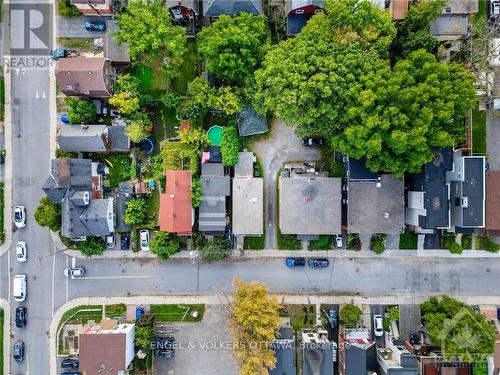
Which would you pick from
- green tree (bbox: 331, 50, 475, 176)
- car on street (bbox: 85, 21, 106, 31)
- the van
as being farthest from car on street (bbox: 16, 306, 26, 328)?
green tree (bbox: 331, 50, 475, 176)

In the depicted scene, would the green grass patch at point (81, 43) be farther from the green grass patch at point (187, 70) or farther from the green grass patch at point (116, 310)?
the green grass patch at point (116, 310)

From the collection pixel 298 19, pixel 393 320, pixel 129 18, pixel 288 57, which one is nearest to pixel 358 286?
pixel 393 320

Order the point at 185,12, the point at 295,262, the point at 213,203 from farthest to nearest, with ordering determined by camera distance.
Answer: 1. the point at 295,262
2. the point at 213,203
3. the point at 185,12

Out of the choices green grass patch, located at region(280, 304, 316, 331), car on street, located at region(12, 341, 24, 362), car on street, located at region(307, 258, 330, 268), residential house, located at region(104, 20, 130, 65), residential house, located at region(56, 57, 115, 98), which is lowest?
car on street, located at region(12, 341, 24, 362)

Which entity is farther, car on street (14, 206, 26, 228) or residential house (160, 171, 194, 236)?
car on street (14, 206, 26, 228)

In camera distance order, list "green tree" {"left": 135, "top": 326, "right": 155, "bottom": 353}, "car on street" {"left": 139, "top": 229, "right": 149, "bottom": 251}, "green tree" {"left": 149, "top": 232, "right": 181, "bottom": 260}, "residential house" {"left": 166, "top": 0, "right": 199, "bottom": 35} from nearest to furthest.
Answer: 1. "residential house" {"left": 166, "top": 0, "right": 199, "bottom": 35}
2. "green tree" {"left": 135, "top": 326, "right": 155, "bottom": 353}
3. "green tree" {"left": 149, "top": 232, "right": 181, "bottom": 260}
4. "car on street" {"left": 139, "top": 229, "right": 149, "bottom": 251}

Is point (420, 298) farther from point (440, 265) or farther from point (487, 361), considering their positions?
point (487, 361)

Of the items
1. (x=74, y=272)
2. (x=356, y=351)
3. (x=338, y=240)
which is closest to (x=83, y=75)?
(x=74, y=272)

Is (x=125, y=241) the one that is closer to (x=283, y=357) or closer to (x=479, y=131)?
(x=283, y=357)

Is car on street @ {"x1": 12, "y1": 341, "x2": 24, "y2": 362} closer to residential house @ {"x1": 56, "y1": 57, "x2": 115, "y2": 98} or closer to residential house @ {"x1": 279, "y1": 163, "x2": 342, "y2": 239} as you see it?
residential house @ {"x1": 56, "y1": 57, "x2": 115, "y2": 98}
